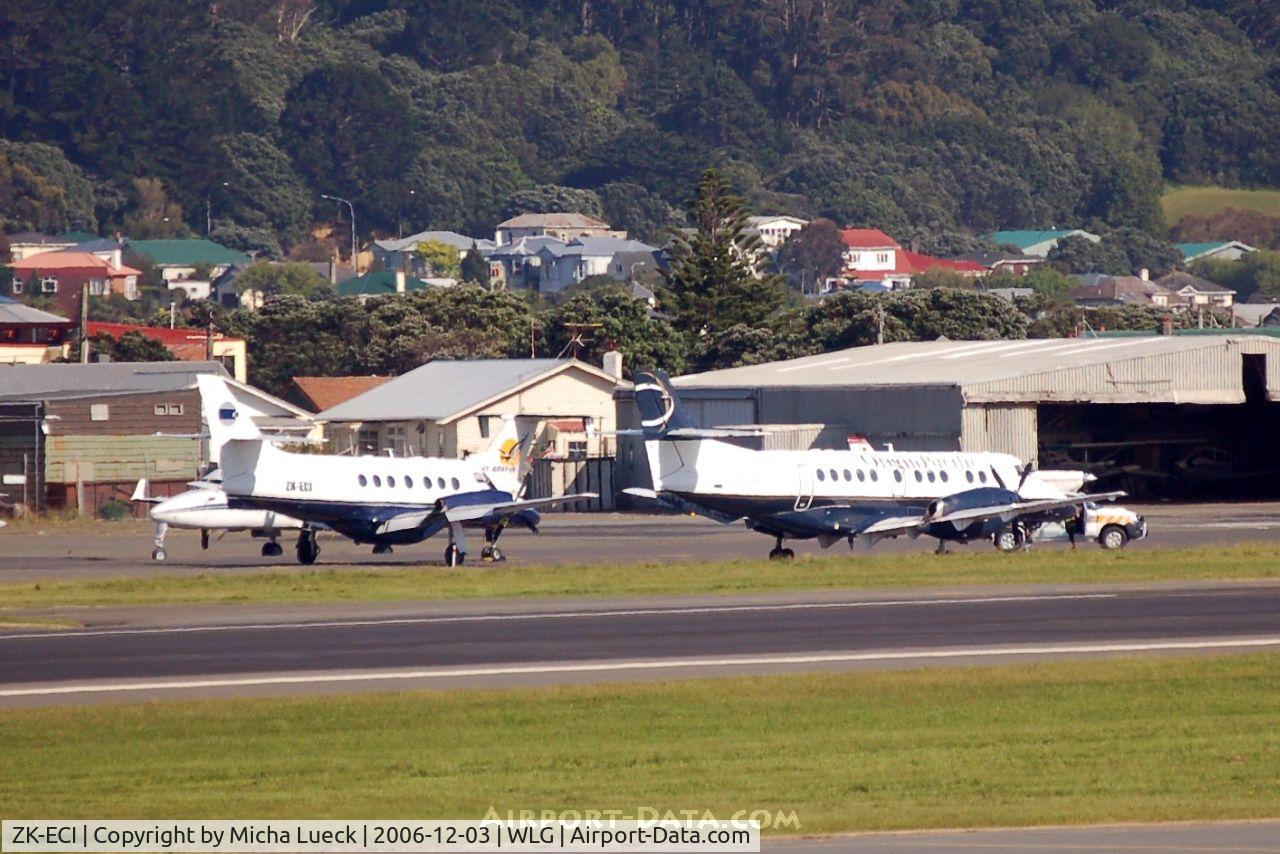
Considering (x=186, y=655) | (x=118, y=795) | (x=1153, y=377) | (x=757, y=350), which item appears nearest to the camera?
(x=118, y=795)

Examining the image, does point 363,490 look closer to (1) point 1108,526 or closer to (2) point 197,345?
(1) point 1108,526

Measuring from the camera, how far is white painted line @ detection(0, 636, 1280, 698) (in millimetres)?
23328

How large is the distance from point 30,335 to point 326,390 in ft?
74.9

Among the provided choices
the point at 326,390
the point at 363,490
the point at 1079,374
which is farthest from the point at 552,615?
the point at 326,390

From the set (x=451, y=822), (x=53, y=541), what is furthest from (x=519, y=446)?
(x=451, y=822)

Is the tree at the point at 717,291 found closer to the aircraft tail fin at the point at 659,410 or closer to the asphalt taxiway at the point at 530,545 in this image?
the asphalt taxiway at the point at 530,545

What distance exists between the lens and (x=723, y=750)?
19.2 metres

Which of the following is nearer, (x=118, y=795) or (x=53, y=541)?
(x=118, y=795)

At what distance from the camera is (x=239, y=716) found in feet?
69.3

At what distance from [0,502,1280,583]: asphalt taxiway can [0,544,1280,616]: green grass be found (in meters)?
2.89

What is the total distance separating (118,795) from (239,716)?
3.87 metres

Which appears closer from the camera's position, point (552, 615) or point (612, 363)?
point (552, 615)

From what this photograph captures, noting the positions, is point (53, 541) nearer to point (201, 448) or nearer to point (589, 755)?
point (201, 448)

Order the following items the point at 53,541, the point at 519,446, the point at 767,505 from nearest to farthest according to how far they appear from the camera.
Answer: the point at 767,505, the point at 519,446, the point at 53,541
